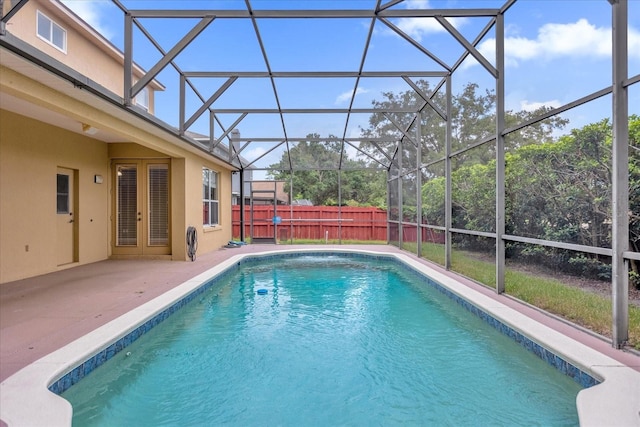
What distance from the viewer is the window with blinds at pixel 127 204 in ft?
25.9

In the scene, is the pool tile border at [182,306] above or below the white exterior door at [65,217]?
below

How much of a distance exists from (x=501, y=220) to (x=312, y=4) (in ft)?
12.4

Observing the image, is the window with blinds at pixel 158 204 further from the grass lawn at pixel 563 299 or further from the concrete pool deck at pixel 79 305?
the grass lawn at pixel 563 299

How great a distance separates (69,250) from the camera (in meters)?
6.61

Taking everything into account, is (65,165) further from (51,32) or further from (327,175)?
(327,175)

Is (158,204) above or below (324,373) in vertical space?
above

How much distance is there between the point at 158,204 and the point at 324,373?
6343 mm

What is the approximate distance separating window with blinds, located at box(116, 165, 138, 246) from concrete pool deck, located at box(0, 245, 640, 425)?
1.18 metres

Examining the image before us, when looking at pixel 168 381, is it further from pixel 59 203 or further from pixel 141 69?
pixel 141 69

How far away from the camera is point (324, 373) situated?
290cm

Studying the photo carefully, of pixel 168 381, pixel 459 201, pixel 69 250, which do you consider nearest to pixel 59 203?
pixel 69 250

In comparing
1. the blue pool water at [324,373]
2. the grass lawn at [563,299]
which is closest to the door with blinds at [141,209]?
the blue pool water at [324,373]

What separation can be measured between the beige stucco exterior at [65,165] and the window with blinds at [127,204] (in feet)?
0.51

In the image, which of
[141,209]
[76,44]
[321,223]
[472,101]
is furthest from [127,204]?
[472,101]
